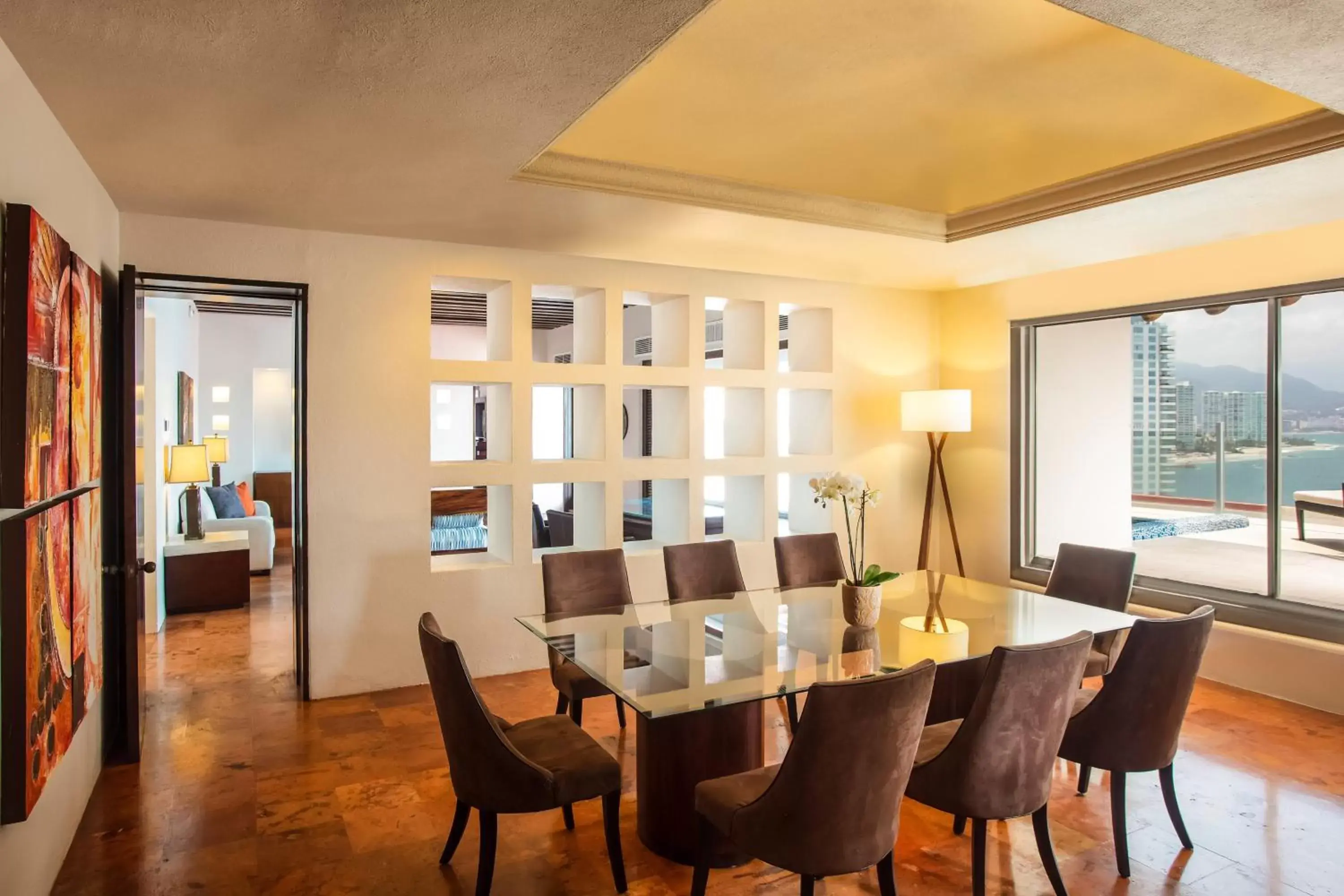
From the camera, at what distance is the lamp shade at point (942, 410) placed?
217 inches

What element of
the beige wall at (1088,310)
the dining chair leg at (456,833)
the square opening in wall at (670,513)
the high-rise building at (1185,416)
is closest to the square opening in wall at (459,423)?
the square opening in wall at (670,513)

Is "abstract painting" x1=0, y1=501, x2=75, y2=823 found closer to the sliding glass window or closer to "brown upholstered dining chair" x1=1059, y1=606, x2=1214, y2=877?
"brown upholstered dining chair" x1=1059, y1=606, x2=1214, y2=877

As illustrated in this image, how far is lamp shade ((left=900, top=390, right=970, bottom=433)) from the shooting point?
5516 millimetres

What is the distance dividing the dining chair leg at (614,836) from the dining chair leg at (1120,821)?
1.59m

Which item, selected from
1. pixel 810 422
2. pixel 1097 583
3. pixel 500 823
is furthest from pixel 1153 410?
pixel 500 823

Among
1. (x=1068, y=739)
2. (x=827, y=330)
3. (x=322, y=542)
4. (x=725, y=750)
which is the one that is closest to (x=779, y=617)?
(x=725, y=750)

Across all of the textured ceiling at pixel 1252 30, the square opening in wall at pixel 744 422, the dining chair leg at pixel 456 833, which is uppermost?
the textured ceiling at pixel 1252 30

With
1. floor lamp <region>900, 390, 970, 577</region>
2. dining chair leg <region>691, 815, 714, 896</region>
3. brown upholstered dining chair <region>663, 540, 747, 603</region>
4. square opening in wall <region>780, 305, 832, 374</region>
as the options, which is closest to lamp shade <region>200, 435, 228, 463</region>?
square opening in wall <region>780, 305, 832, 374</region>

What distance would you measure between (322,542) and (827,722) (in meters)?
3.30

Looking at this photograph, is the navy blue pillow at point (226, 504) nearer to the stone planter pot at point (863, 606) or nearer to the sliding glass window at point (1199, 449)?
the stone planter pot at point (863, 606)

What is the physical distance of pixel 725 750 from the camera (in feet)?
9.46

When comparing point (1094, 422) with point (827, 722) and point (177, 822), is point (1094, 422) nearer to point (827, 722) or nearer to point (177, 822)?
point (827, 722)

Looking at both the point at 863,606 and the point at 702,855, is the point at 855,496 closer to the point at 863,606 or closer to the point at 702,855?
the point at 863,606

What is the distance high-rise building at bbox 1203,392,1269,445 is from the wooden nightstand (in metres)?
6.81
